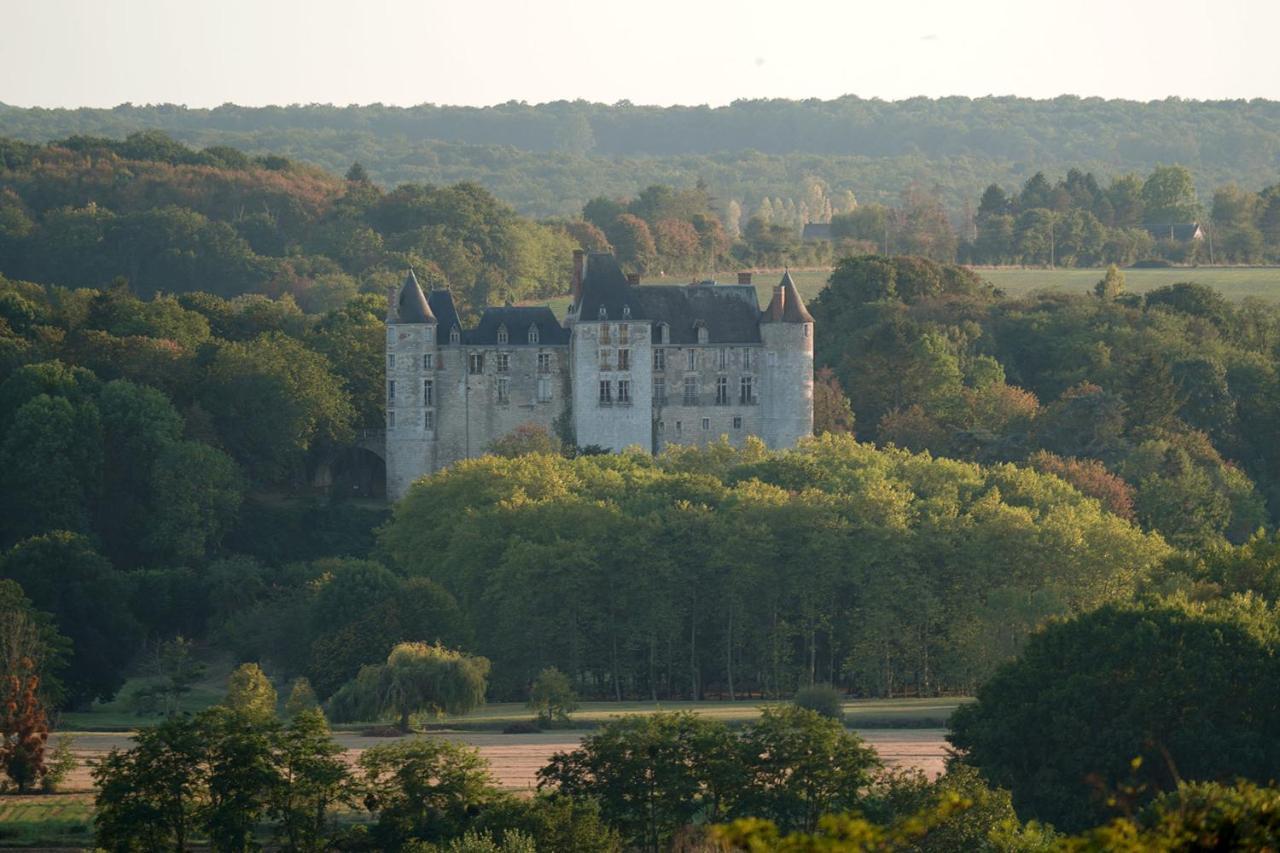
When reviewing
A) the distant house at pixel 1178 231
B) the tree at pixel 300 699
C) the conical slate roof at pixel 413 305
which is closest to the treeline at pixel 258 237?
the conical slate roof at pixel 413 305

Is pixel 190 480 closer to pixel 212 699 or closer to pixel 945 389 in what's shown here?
pixel 212 699

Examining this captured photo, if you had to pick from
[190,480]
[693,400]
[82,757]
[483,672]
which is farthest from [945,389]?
[82,757]

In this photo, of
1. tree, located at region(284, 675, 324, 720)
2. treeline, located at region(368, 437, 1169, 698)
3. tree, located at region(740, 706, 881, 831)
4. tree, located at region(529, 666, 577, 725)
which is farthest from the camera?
treeline, located at region(368, 437, 1169, 698)

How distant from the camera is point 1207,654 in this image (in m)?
56.0

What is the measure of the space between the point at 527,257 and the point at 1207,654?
299 feet

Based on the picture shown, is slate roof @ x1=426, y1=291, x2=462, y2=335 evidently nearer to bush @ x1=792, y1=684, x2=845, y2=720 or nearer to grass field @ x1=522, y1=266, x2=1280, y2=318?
grass field @ x1=522, y1=266, x2=1280, y2=318

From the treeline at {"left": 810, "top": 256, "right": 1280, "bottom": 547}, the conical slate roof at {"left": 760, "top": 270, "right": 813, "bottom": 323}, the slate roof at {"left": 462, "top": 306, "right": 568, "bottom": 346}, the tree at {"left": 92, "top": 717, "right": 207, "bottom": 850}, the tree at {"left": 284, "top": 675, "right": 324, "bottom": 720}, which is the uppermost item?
the conical slate roof at {"left": 760, "top": 270, "right": 813, "bottom": 323}

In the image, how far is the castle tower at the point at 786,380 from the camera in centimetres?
9950

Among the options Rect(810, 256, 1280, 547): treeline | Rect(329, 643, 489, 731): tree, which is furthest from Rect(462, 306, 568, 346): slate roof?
Rect(329, 643, 489, 731): tree

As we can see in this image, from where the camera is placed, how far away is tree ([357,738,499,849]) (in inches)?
2058

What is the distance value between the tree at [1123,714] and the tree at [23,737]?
796 inches

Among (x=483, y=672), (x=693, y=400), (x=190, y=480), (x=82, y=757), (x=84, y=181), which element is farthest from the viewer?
(x=84, y=181)

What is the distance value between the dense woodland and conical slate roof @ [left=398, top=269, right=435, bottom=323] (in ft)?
14.1

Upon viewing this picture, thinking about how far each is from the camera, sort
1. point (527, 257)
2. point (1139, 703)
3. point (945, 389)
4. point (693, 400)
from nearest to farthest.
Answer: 1. point (1139, 703)
2. point (693, 400)
3. point (945, 389)
4. point (527, 257)
